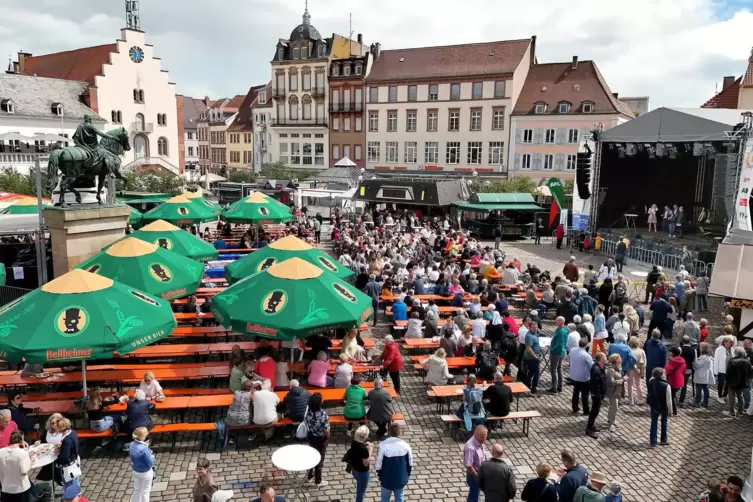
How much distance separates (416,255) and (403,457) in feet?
48.0

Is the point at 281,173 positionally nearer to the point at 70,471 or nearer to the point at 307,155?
the point at 307,155

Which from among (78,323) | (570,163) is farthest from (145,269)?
(570,163)

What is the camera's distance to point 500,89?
165ft

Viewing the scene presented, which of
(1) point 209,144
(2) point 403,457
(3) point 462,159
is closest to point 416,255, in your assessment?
(2) point 403,457

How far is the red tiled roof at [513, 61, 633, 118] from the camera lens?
4716 cm

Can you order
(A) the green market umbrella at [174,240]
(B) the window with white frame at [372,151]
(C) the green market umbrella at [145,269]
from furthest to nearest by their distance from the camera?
1. (B) the window with white frame at [372,151]
2. (A) the green market umbrella at [174,240]
3. (C) the green market umbrella at [145,269]

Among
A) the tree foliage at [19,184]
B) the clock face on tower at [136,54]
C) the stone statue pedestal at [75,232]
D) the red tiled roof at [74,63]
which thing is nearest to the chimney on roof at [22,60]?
the red tiled roof at [74,63]

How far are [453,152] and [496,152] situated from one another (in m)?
4.06

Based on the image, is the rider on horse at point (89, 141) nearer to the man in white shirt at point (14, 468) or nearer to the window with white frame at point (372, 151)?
the man in white shirt at point (14, 468)

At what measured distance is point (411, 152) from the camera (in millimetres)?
55531

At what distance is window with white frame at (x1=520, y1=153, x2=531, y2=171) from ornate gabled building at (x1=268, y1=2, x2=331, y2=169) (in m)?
20.8

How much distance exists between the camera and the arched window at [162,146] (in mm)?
56656

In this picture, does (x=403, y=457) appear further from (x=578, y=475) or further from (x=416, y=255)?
(x=416, y=255)

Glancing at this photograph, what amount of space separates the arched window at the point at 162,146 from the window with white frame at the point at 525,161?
34070 mm
